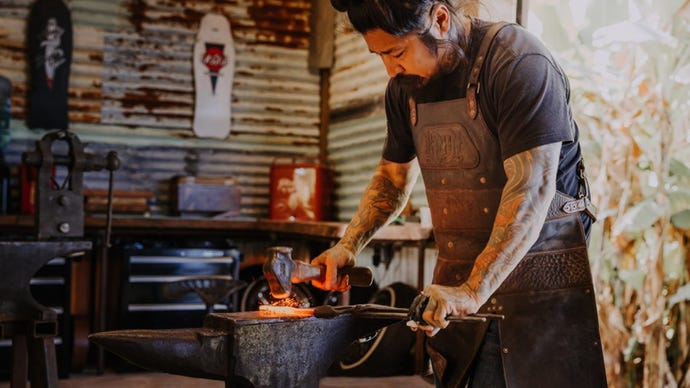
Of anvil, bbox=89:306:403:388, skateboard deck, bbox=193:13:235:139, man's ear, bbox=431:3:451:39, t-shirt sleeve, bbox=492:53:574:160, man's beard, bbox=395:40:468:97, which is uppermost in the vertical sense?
skateboard deck, bbox=193:13:235:139

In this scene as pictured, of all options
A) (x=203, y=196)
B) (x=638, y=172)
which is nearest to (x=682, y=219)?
(x=638, y=172)

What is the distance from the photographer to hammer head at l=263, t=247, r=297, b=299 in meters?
2.33

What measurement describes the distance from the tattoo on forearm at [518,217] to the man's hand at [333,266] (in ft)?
1.71

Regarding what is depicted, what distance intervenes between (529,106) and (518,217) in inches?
11.8

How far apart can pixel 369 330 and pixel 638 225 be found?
258 centimetres

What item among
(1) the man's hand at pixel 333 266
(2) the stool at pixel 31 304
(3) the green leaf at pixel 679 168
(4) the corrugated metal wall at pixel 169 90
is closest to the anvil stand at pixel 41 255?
(2) the stool at pixel 31 304

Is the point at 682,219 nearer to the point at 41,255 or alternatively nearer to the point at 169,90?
the point at 41,255

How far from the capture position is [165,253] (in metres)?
6.70

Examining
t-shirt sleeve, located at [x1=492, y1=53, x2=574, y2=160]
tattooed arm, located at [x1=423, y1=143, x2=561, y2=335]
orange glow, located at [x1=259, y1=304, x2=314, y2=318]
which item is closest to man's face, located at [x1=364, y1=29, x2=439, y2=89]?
t-shirt sleeve, located at [x1=492, y1=53, x2=574, y2=160]

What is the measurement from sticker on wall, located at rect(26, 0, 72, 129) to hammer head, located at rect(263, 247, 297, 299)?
565 cm

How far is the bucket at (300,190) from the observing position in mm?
7711

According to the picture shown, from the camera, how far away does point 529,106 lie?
230cm

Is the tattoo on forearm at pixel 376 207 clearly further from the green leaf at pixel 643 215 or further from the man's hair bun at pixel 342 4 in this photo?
the green leaf at pixel 643 215

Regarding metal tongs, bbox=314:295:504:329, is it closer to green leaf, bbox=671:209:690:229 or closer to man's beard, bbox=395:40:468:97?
man's beard, bbox=395:40:468:97
